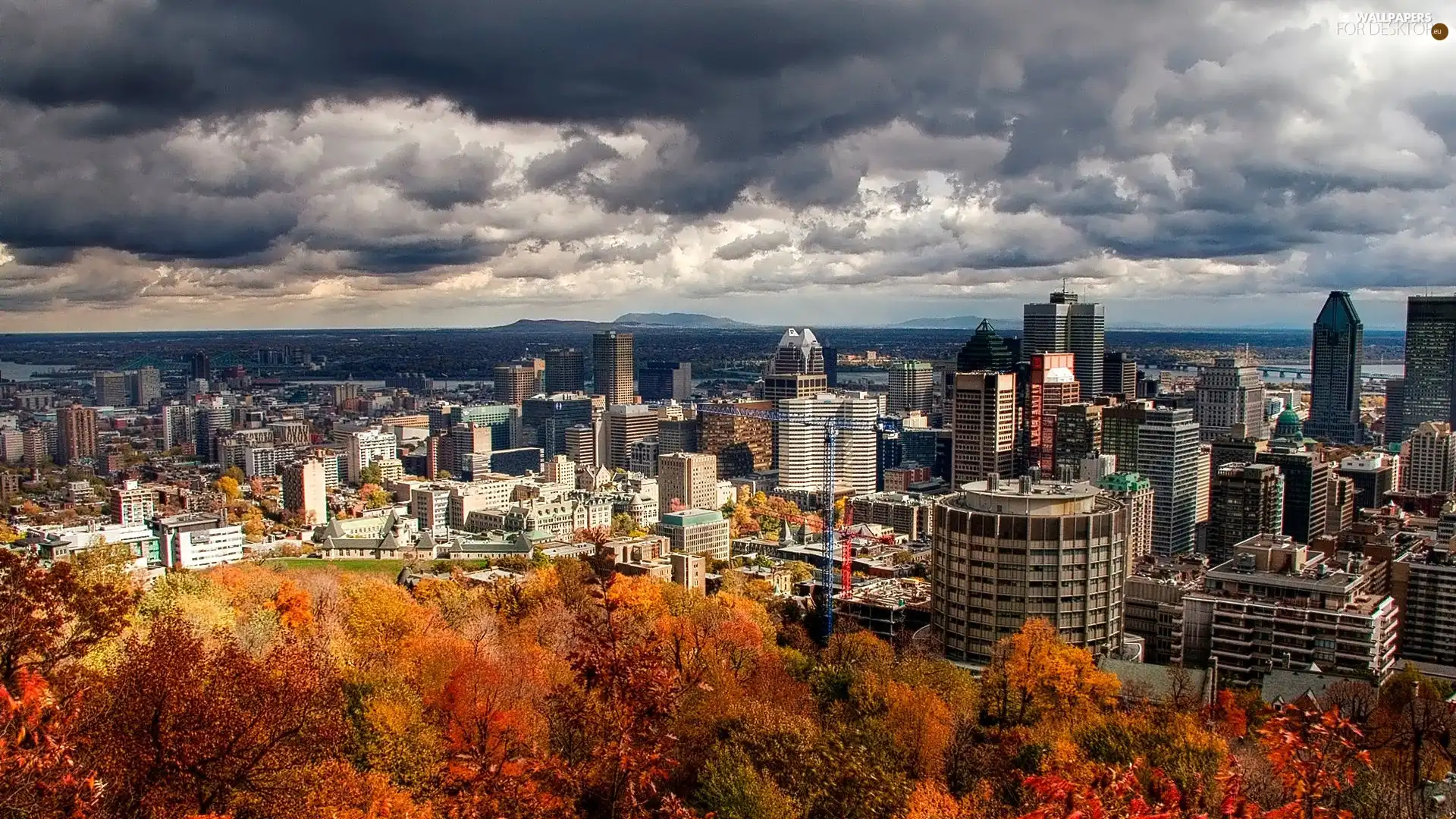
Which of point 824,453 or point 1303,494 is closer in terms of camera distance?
point 1303,494

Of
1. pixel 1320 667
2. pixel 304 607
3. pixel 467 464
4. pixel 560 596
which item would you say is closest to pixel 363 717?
pixel 304 607

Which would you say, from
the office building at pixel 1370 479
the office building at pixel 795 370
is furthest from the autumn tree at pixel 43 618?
the office building at pixel 795 370

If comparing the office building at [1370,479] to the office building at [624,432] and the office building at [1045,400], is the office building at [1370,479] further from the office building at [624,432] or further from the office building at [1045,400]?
the office building at [624,432]

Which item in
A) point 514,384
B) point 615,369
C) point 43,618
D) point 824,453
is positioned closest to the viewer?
point 43,618

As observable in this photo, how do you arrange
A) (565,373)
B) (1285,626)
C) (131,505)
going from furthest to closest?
(565,373) → (131,505) → (1285,626)

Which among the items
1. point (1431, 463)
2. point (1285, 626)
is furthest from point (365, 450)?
point (1431, 463)

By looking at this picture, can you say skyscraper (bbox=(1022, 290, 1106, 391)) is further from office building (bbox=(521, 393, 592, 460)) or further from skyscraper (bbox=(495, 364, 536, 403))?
skyscraper (bbox=(495, 364, 536, 403))

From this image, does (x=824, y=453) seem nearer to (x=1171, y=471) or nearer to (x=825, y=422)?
(x=825, y=422)
